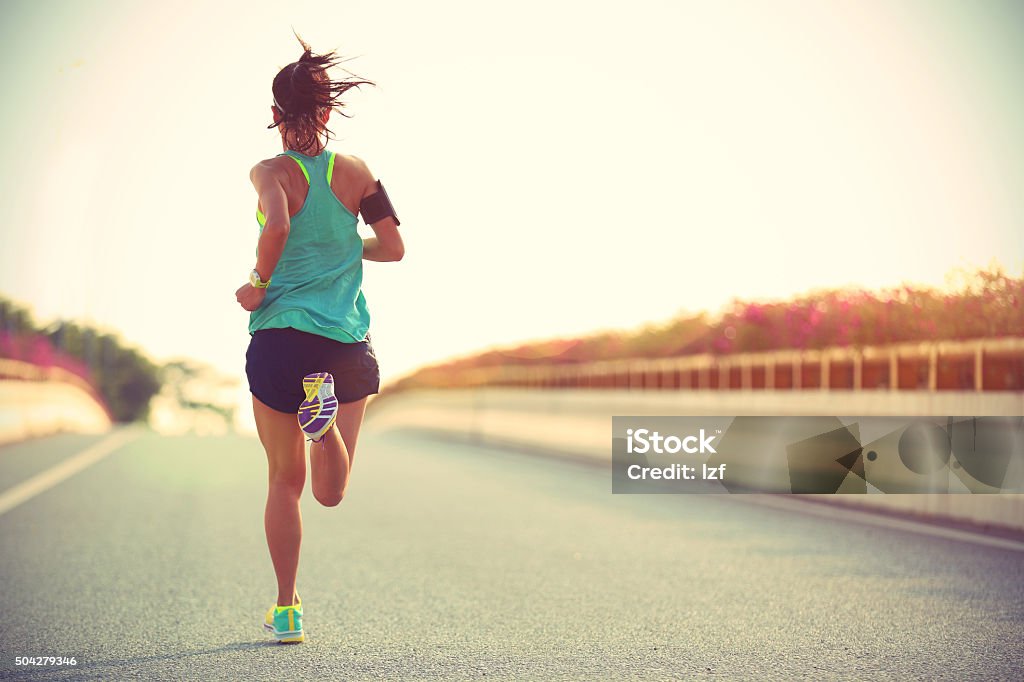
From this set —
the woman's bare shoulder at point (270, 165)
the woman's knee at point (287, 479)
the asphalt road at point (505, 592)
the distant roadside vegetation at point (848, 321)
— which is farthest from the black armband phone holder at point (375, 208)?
the distant roadside vegetation at point (848, 321)

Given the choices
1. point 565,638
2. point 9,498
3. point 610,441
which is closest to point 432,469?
→ point 610,441

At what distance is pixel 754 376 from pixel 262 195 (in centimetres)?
1997

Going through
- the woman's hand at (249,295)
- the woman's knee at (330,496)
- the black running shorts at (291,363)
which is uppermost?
the woman's hand at (249,295)

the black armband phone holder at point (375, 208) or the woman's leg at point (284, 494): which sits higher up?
the black armband phone holder at point (375, 208)

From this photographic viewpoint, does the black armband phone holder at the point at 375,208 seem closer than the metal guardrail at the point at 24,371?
Yes

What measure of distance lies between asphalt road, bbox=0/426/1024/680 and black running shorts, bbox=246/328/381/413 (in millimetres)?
1079

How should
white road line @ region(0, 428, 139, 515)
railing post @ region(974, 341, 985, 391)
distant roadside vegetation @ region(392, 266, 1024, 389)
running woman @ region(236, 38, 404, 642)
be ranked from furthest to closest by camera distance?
distant roadside vegetation @ region(392, 266, 1024, 389), white road line @ region(0, 428, 139, 515), railing post @ region(974, 341, 985, 391), running woman @ region(236, 38, 404, 642)

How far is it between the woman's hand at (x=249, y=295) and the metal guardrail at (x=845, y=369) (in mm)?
6861

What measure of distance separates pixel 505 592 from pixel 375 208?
2567 millimetres

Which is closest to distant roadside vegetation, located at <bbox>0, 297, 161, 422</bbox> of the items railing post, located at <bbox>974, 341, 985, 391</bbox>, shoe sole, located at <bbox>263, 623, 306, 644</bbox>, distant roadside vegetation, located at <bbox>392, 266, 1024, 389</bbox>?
distant roadside vegetation, located at <bbox>392, 266, 1024, 389</bbox>

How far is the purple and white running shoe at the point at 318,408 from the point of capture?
4469mm

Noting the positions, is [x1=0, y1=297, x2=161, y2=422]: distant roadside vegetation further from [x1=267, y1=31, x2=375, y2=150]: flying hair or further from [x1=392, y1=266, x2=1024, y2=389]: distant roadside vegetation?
[x1=267, y1=31, x2=375, y2=150]: flying hair

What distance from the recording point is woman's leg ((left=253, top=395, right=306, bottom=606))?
4.85m

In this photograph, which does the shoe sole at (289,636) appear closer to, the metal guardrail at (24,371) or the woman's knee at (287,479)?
the woman's knee at (287,479)
